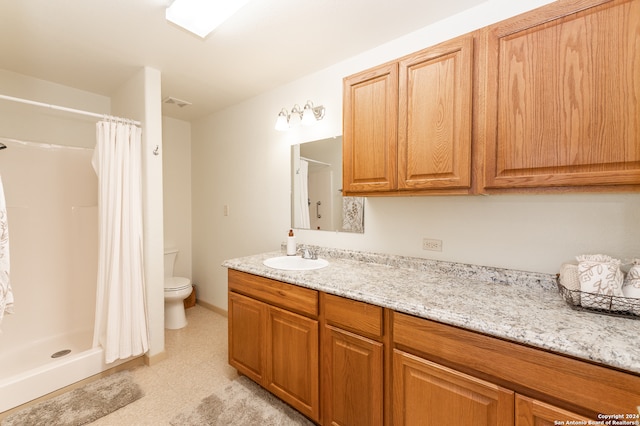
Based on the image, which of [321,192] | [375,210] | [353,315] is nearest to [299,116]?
[321,192]

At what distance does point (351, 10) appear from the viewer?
155 centimetres

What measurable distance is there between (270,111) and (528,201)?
2148 mm

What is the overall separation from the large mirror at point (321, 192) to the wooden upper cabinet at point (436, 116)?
622 millimetres

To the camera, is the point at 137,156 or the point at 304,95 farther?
the point at 304,95

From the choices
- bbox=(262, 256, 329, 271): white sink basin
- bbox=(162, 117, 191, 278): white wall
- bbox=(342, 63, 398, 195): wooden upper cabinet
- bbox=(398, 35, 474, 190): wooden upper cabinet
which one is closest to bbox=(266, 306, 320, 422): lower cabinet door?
bbox=(262, 256, 329, 271): white sink basin

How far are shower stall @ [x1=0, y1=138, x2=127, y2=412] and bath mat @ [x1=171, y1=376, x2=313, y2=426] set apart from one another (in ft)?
3.07

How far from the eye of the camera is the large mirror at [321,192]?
208 centimetres

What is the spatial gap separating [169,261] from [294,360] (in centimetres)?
227

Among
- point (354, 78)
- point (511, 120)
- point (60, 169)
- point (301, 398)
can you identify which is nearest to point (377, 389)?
point (301, 398)

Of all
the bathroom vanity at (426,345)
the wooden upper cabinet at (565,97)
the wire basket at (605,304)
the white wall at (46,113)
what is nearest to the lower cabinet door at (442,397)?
the bathroom vanity at (426,345)

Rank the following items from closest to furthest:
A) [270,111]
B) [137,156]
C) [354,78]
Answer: [354,78], [137,156], [270,111]

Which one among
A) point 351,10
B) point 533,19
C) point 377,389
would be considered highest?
point 351,10

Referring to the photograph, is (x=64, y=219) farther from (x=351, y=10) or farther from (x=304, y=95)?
(x=351, y=10)

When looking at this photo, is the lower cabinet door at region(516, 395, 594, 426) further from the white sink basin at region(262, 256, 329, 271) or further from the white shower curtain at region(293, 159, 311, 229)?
the white shower curtain at region(293, 159, 311, 229)
